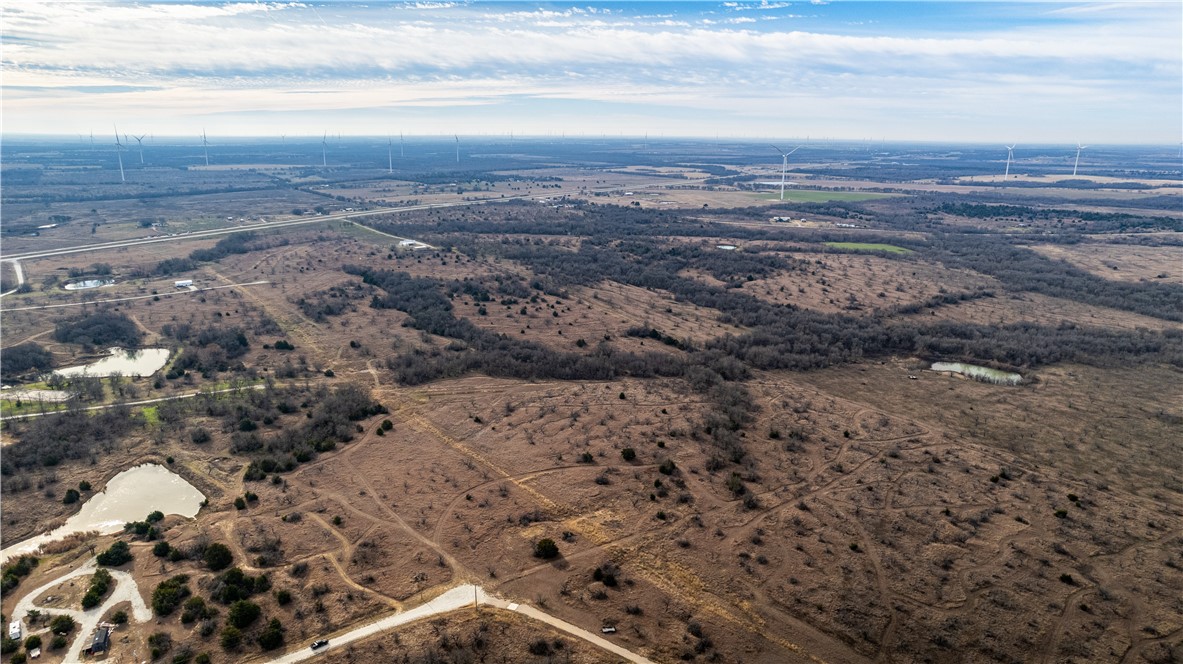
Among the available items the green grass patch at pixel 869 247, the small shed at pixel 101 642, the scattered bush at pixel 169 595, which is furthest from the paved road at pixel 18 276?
the green grass patch at pixel 869 247

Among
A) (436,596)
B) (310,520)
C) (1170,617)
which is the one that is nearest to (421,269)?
(310,520)

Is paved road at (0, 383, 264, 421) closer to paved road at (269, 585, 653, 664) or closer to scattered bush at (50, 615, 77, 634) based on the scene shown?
scattered bush at (50, 615, 77, 634)

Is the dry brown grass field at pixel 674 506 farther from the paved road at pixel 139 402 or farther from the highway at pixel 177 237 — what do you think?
the highway at pixel 177 237

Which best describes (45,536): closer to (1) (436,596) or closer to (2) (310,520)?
(2) (310,520)

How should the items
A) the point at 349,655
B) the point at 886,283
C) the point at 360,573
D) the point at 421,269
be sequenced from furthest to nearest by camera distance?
the point at 421,269
the point at 886,283
the point at 360,573
the point at 349,655

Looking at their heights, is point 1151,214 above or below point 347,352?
above

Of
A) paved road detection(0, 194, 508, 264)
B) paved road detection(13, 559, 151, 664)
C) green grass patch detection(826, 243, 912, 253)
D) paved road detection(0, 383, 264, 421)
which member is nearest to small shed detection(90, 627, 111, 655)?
paved road detection(13, 559, 151, 664)

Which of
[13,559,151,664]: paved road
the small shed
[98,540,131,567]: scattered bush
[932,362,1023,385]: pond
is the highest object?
[932,362,1023,385]: pond
